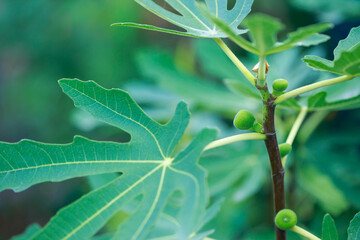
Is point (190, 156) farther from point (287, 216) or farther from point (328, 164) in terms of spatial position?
point (328, 164)

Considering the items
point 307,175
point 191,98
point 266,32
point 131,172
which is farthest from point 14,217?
point 266,32

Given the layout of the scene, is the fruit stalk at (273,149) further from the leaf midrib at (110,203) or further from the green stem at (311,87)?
the leaf midrib at (110,203)

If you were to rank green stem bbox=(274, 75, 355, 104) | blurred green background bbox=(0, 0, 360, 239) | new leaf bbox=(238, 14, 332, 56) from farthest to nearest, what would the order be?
blurred green background bbox=(0, 0, 360, 239) → green stem bbox=(274, 75, 355, 104) → new leaf bbox=(238, 14, 332, 56)

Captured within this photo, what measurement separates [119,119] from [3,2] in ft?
9.01

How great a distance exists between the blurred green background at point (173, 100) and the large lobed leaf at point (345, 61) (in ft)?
1.94

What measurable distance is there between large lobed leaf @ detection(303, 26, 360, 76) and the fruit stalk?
0.28 feet

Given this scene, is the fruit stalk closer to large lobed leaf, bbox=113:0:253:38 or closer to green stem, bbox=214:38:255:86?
green stem, bbox=214:38:255:86

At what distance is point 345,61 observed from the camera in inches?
21.2

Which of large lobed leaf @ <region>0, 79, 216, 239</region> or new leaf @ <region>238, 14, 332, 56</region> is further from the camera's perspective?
large lobed leaf @ <region>0, 79, 216, 239</region>

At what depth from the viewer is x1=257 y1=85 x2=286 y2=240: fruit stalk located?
61 cm

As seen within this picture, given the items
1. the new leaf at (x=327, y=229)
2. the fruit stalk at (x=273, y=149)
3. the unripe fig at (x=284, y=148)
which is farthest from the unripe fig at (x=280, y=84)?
the new leaf at (x=327, y=229)

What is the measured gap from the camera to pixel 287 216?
0.62 m

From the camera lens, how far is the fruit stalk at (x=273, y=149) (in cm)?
61

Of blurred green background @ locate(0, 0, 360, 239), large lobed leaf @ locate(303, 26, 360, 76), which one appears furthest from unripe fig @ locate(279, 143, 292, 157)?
blurred green background @ locate(0, 0, 360, 239)
